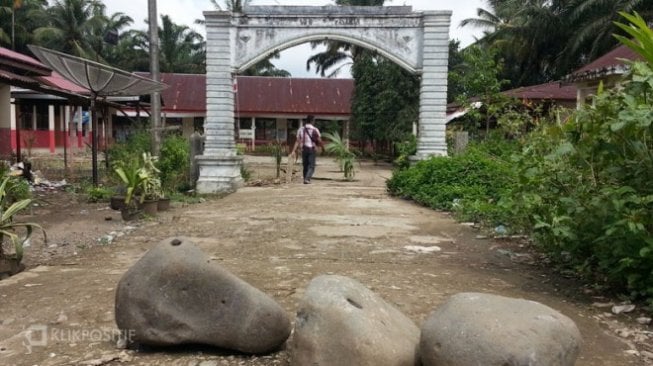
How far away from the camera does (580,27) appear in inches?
939

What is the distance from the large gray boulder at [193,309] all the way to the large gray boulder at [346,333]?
Answer: 1.19 feet

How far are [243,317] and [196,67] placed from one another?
147 ft

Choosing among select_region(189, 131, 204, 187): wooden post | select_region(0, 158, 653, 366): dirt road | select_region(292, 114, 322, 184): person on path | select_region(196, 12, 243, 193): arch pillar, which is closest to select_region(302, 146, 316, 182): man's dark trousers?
select_region(292, 114, 322, 184): person on path

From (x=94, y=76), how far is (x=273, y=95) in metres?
24.5

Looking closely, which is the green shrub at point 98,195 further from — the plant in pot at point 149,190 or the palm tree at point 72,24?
the palm tree at point 72,24

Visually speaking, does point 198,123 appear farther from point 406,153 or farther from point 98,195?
point 98,195

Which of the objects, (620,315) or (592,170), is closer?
(620,315)

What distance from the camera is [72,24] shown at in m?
37.7

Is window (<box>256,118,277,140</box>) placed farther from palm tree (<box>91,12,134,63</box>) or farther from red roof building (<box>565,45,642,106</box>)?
red roof building (<box>565,45,642,106</box>)

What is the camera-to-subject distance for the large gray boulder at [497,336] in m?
2.39

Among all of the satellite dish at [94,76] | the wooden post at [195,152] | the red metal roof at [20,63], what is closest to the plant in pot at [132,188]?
the satellite dish at [94,76]

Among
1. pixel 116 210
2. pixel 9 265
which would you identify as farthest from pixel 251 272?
pixel 116 210

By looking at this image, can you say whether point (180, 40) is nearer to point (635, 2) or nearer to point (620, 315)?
point (635, 2)

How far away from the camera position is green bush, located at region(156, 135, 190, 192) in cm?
1029
